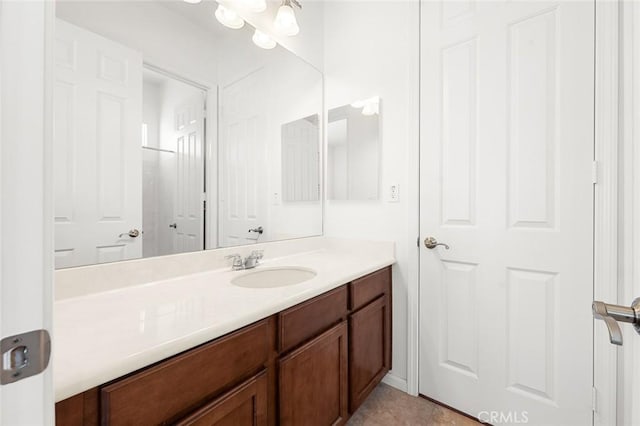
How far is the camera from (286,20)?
5.10 ft

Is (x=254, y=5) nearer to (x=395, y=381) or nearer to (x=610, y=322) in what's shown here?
(x=610, y=322)

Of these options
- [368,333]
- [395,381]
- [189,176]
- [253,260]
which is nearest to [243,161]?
[189,176]

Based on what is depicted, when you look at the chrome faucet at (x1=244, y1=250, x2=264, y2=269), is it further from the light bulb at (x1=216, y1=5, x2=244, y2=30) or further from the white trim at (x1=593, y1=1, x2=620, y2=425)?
the white trim at (x1=593, y1=1, x2=620, y2=425)

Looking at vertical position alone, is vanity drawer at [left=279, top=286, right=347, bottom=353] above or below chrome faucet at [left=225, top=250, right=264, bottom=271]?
below

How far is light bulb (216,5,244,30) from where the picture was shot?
4.50 feet

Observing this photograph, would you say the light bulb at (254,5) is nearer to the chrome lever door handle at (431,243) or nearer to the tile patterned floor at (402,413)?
the chrome lever door handle at (431,243)

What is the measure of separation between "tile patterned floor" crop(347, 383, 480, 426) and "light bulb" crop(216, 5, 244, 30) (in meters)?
2.17

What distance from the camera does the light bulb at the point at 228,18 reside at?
1.37m

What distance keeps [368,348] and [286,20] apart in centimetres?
188

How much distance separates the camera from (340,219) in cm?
195

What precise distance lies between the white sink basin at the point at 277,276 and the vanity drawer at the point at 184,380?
542 millimetres

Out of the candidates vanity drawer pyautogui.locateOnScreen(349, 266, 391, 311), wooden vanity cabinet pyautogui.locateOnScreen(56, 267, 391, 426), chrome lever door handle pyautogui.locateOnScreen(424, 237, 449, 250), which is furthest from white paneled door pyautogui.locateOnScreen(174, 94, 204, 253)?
chrome lever door handle pyautogui.locateOnScreen(424, 237, 449, 250)

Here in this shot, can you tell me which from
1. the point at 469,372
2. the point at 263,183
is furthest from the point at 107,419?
the point at 469,372

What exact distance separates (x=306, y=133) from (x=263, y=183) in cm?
55
